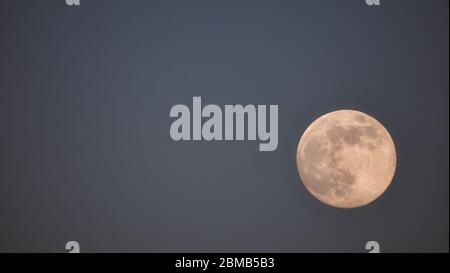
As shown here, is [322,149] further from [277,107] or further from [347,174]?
[277,107]

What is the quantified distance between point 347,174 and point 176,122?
10.5 feet

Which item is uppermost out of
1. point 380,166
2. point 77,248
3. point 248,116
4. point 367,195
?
point 248,116

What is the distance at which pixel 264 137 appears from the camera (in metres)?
7.09

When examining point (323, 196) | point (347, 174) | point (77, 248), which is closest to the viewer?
point (347, 174)

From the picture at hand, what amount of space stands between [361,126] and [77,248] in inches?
211

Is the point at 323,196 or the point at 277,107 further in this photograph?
the point at 277,107

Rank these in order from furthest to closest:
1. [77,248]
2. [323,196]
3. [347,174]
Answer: [77,248] → [323,196] → [347,174]

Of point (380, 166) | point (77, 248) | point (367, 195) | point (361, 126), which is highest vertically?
point (361, 126)

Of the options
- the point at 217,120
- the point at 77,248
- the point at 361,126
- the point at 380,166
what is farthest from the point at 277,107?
the point at 77,248

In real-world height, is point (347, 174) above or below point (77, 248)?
above

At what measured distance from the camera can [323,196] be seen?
6.12 meters

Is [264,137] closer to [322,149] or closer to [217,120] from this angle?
[217,120]

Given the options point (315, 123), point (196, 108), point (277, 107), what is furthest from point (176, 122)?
point (315, 123)

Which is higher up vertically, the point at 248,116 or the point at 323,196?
the point at 248,116
